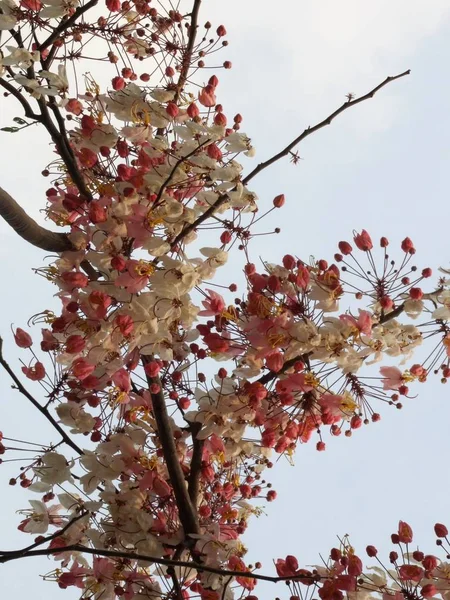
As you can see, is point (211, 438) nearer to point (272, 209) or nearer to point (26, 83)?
point (272, 209)

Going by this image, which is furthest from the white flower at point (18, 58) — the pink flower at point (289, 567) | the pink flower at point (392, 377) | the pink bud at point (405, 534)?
the pink bud at point (405, 534)

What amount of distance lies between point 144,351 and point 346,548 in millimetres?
907

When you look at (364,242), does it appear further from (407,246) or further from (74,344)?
(74,344)

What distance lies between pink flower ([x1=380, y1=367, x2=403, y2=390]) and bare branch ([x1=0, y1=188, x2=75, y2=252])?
1.05 metres

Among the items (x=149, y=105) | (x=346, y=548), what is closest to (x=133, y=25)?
(x=149, y=105)

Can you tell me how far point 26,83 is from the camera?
6.82ft

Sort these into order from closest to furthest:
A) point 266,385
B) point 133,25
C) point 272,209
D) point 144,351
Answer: point 144,351 → point 266,385 → point 272,209 → point 133,25

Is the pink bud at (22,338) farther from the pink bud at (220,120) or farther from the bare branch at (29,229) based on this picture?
the pink bud at (220,120)

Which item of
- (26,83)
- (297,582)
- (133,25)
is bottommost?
(297,582)

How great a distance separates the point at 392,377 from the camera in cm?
229

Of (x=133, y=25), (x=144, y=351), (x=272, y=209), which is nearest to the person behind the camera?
(x=144, y=351)

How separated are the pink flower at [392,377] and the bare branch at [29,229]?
105 centimetres

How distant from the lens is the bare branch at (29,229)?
1894 mm

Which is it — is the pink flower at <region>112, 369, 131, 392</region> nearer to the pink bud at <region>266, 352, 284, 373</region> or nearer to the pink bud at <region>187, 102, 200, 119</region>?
the pink bud at <region>266, 352, 284, 373</region>
